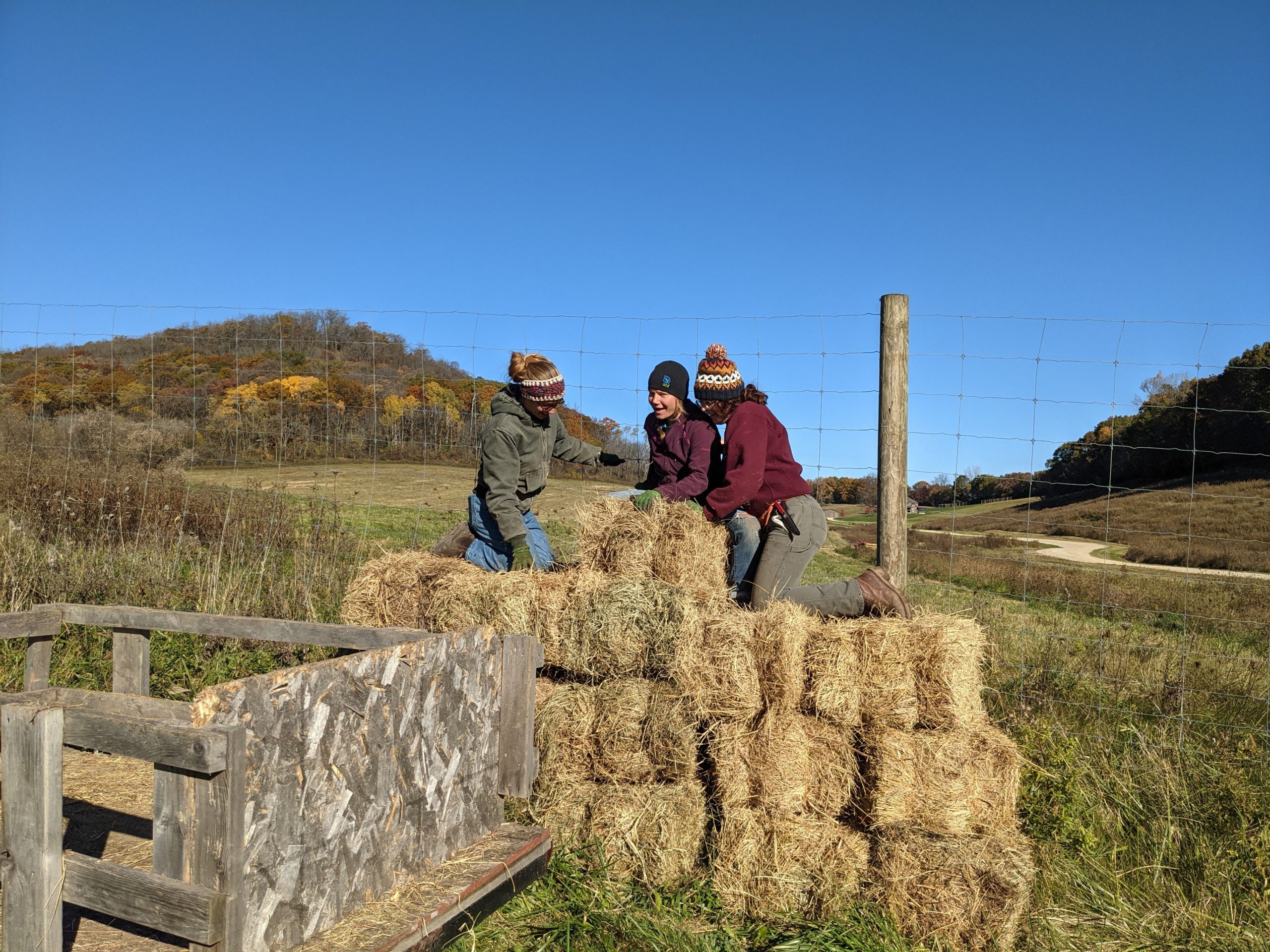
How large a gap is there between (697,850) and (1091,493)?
1645cm

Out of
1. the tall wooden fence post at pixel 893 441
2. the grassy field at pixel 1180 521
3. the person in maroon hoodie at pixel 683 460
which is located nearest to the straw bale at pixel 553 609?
the person in maroon hoodie at pixel 683 460

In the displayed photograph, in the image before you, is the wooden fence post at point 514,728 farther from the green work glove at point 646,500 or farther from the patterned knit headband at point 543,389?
Answer: the patterned knit headband at point 543,389

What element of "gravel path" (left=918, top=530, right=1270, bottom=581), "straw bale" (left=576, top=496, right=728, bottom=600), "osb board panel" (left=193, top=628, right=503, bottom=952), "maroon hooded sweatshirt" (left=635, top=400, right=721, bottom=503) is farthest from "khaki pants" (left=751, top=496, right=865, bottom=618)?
"gravel path" (left=918, top=530, right=1270, bottom=581)

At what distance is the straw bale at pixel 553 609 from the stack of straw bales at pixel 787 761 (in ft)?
0.04

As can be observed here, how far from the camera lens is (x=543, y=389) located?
17.2 ft

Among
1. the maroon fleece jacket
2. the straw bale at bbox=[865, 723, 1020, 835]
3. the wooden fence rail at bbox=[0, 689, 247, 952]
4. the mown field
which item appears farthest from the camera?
the maroon fleece jacket

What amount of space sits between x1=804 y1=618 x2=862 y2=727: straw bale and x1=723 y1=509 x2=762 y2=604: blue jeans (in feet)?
3.38

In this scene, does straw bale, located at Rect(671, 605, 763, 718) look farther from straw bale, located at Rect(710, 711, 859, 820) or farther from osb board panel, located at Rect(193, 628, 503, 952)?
osb board panel, located at Rect(193, 628, 503, 952)

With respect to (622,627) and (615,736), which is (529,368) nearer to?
(622,627)

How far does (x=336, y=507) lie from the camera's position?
8.48 m

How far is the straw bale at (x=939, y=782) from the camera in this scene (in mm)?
3520

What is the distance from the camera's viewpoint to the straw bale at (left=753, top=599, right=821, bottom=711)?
3633 mm

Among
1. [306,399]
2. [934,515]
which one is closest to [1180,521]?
[934,515]

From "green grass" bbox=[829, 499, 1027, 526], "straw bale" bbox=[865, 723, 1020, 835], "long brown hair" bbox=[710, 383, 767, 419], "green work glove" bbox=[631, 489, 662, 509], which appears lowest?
"straw bale" bbox=[865, 723, 1020, 835]
